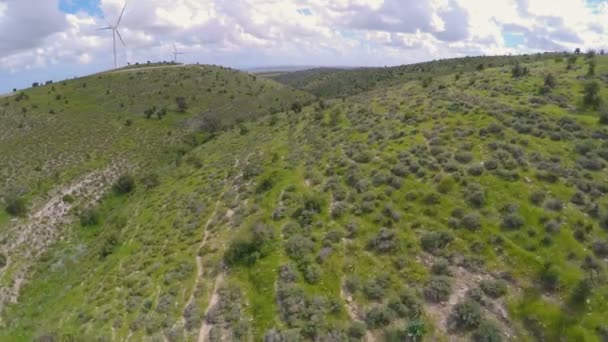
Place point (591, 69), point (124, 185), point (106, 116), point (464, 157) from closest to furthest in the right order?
1. point (464, 157)
2. point (591, 69)
3. point (124, 185)
4. point (106, 116)

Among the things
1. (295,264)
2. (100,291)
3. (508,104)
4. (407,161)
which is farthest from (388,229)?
(508,104)

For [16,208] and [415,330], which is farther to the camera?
[16,208]

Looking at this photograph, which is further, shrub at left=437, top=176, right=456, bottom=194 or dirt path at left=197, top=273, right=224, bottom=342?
shrub at left=437, top=176, right=456, bottom=194

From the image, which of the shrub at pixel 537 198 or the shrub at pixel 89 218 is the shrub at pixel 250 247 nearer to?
the shrub at pixel 537 198

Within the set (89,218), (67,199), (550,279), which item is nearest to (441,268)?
(550,279)

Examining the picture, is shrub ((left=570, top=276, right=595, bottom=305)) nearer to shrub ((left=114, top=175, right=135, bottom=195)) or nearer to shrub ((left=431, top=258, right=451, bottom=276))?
shrub ((left=431, top=258, right=451, bottom=276))

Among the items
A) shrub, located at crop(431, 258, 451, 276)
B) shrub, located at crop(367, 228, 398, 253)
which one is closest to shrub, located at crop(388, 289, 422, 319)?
shrub, located at crop(431, 258, 451, 276)

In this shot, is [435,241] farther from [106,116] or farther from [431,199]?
[106,116]
